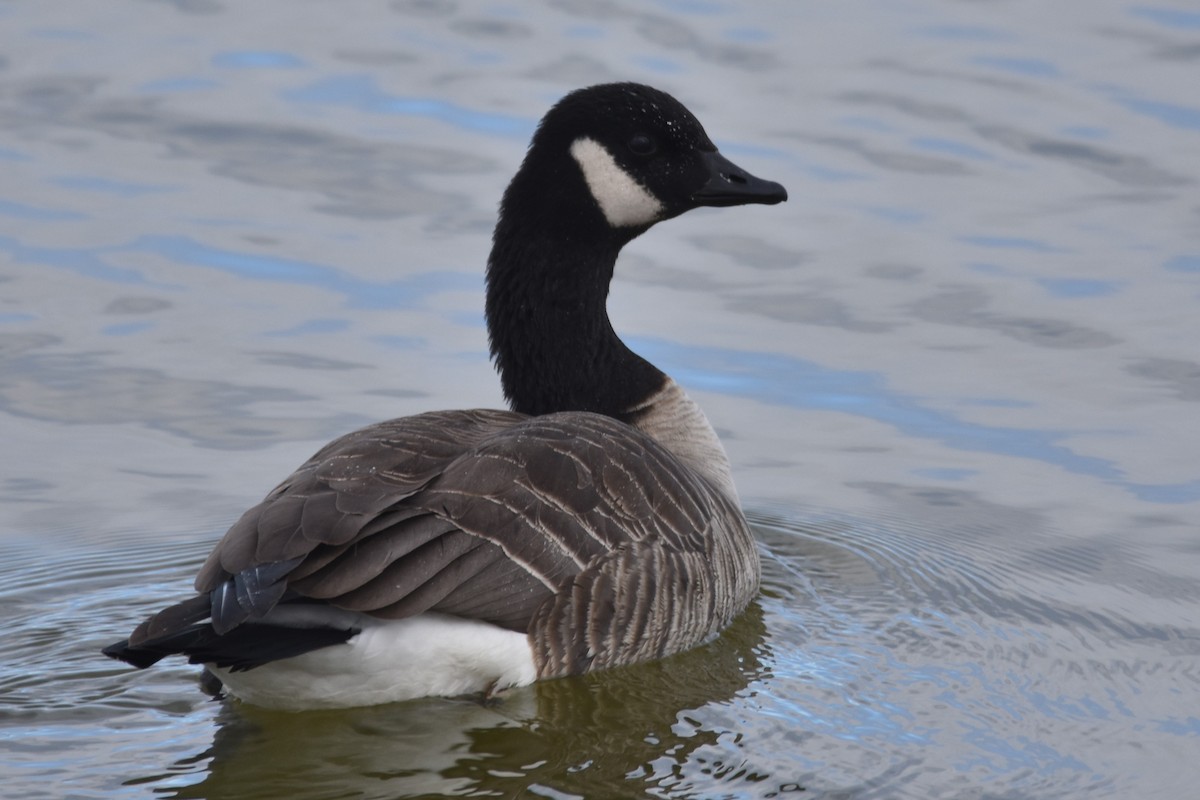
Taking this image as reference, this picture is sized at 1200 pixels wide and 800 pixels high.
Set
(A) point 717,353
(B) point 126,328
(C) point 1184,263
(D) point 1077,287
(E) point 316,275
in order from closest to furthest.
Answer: (B) point 126,328
(A) point 717,353
(D) point 1077,287
(E) point 316,275
(C) point 1184,263

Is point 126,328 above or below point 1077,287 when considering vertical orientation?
below

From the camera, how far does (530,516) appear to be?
21.1 ft

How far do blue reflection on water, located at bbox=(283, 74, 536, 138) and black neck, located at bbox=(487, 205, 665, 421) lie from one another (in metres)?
4.95

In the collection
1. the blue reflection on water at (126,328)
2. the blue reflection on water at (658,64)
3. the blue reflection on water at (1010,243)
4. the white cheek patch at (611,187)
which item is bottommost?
the blue reflection on water at (126,328)

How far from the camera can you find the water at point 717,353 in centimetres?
634

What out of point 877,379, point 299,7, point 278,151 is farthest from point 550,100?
point 877,379

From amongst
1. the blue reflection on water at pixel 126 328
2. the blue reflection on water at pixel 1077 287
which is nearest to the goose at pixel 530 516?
the blue reflection on water at pixel 126 328

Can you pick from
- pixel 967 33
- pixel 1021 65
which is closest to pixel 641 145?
pixel 1021 65

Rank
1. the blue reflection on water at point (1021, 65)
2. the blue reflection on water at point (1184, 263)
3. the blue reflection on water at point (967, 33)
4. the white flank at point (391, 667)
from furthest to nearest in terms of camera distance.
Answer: the blue reflection on water at point (967, 33) < the blue reflection on water at point (1021, 65) < the blue reflection on water at point (1184, 263) < the white flank at point (391, 667)

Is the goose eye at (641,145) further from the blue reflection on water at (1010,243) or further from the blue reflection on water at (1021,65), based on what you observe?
the blue reflection on water at (1021,65)

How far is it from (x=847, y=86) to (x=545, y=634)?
8.08 metres

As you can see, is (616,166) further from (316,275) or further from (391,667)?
(316,275)

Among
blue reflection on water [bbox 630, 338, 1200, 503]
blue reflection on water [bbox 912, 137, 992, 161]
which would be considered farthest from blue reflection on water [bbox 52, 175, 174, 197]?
blue reflection on water [bbox 912, 137, 992, 161]

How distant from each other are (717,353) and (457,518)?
4.44 metres
